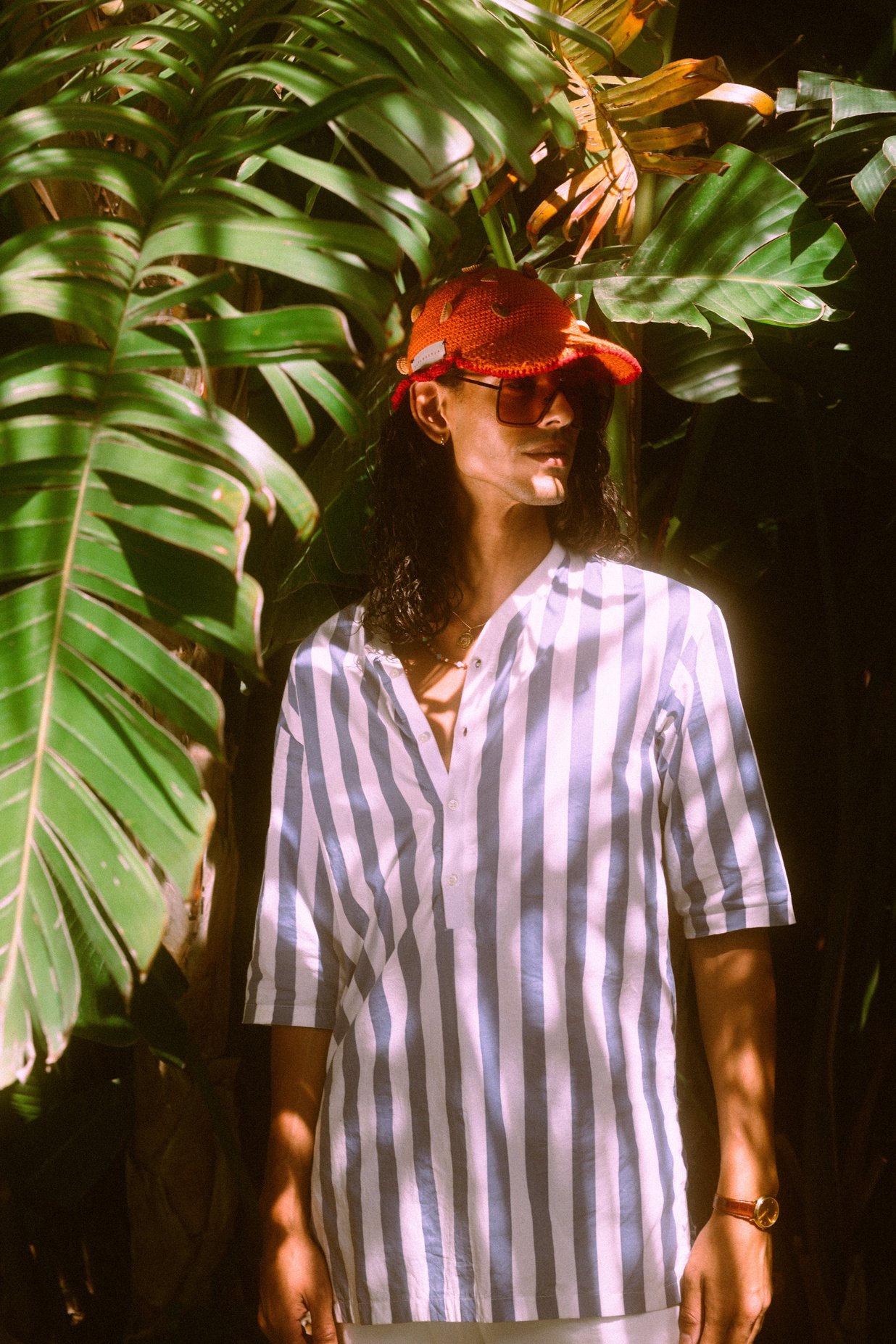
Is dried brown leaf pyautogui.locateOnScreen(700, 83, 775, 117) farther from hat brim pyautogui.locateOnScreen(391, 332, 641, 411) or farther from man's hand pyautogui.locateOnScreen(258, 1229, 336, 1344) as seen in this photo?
man's hand pyautogui.locateOnScreen(258, 1229, 336, 1344)

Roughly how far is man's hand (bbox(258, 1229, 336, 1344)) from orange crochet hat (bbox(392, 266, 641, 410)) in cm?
81

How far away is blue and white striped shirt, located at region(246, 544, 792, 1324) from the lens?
961 millimetres

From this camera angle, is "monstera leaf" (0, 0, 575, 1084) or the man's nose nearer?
"monstera leaf" (0, 0, 575, 1084)

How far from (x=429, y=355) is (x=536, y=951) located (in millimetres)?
557

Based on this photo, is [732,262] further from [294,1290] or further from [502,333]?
[294,1290]

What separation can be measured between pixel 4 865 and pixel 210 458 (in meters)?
0.28

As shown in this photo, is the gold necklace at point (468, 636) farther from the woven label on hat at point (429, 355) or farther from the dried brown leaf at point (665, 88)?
the dried brown leaf at point (665, 88)

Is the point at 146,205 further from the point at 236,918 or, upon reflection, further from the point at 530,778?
the point at 236,918

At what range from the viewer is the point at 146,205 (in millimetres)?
758

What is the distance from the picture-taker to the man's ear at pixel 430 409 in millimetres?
1137

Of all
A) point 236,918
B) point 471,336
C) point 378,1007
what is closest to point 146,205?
point 471,336

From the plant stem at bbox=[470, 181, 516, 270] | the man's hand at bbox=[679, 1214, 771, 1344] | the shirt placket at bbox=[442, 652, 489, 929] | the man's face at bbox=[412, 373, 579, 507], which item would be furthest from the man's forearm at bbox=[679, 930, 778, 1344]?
the plant stem at bbox=[470, 181, 516, 270]

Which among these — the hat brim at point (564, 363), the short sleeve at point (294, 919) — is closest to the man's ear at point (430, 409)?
the hat brim at point (564, 363)

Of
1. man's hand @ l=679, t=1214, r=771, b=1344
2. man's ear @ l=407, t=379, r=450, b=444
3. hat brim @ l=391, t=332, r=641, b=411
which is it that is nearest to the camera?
man's hand @ l=679, t=1214, r=771, b=1344
